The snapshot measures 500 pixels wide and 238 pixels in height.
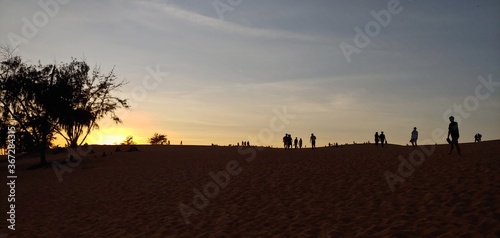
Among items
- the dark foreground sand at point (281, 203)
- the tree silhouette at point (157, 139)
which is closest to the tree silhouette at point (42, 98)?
the dark foreground sand at point (281, 203)

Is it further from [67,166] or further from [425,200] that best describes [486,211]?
[67,166]

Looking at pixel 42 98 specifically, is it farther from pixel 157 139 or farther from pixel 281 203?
pixel 157 139

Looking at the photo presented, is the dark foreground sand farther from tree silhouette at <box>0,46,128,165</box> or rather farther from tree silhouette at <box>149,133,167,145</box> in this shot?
tree silhouette at <box>149,133,167,145</box>

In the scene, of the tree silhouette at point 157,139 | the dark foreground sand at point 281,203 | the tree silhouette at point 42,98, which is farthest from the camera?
the tree silhouette at point 157,139

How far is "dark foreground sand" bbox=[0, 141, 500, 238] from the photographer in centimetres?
1167

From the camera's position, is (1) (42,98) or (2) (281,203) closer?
(2) (281,203)

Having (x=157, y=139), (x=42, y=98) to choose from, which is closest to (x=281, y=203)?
(x=42, y=98)

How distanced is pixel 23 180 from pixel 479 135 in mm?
53886

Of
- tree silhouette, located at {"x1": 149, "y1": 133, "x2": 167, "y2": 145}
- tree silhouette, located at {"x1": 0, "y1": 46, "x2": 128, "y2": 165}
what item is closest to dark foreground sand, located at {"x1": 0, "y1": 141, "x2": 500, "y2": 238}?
tree silhouette, located at {"x1": 0, "y1": 46, "x2": 128, "y2": 165}

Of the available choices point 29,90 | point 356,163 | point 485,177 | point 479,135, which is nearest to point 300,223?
point 485,177

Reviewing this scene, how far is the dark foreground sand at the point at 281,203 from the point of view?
1167 cm

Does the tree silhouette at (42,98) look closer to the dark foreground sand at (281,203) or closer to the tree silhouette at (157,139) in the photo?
the dark foreground sand at (281,203)

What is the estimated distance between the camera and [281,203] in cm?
1562

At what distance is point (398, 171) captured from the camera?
68.0 feet
